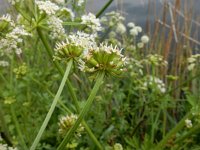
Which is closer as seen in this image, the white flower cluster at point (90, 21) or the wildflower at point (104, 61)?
the wildflower at point (104, 61)

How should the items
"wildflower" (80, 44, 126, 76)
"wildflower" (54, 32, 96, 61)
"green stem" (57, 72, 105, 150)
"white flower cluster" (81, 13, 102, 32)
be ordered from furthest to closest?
"white flower cluster" (81, 13, 102, 32), "wildflower" (54, 32, 96, 61), "wildflower" (80, 44, 126, 76), "green stem" (57, 72, 105, 150)

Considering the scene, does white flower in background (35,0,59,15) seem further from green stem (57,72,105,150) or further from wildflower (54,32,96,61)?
green stem (57,72,105,150)

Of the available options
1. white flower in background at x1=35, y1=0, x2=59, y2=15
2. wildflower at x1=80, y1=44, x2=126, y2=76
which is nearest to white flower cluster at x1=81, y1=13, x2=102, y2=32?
white flower in background at x1=35, y1=0, x2=59, y2=15

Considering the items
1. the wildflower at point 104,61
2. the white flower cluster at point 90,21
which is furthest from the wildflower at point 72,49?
the white flower cluster at point 90,21

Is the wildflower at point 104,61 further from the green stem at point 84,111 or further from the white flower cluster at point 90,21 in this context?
the white flower cluster at point 90,21

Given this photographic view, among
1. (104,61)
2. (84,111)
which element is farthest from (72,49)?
(84,111)

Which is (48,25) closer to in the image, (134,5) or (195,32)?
(195,32)

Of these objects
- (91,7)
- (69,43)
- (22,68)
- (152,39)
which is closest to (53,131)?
(22,68)

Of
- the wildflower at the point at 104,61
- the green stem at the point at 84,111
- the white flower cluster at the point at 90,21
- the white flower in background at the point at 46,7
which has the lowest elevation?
the green stem at the point at 84,111

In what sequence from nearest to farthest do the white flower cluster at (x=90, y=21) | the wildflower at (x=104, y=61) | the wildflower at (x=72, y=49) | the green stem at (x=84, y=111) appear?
the green stem at (x=84, y=111), the wildflower at (x=104, y=61), the wildflower at (x=72, y=49), the white flower cluster at (x=90, y=21)
